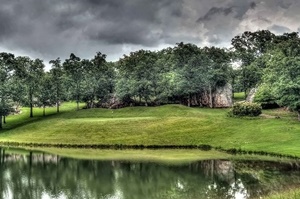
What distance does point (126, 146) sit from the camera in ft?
236

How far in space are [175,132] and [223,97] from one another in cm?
4537

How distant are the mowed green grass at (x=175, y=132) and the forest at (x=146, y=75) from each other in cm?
1890

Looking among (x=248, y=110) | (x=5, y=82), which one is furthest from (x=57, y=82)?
(x=248, y=110)

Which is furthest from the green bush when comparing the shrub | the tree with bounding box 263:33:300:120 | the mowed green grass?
the shrub

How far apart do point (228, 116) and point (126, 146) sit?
28.1m

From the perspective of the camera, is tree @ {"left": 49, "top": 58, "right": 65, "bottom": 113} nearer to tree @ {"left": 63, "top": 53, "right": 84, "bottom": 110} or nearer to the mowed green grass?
tree @ {"left": 63, "top": 53, "right": 84, "bottom": 110}

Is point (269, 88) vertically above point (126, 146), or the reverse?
point (269, 88)

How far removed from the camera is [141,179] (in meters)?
42.7

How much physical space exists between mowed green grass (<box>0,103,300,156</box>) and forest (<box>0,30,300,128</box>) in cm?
1890

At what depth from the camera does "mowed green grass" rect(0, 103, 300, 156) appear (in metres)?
66.4

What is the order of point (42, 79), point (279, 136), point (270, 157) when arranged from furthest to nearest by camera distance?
1. point (42, 79)
2. point (279, 136)
3. point (270, 157)

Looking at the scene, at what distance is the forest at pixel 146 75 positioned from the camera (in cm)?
11638

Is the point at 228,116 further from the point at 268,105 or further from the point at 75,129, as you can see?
the point at 75,129

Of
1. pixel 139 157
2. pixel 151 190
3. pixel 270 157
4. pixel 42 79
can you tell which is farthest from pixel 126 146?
pixel 42 79
